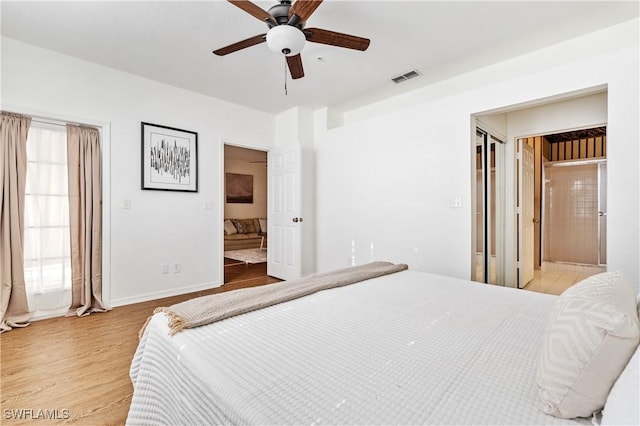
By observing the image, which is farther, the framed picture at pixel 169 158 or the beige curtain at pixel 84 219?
the framed picture at pixel 169 158

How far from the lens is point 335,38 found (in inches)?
86.6

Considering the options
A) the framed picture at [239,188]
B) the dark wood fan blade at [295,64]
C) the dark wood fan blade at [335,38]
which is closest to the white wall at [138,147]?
the dark wood fan blade at [295,64]

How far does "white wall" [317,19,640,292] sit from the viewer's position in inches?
92.6

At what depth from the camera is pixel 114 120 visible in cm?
334

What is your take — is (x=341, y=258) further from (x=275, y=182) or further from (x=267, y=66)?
(x=267, y=66)

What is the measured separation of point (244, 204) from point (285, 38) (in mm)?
6603

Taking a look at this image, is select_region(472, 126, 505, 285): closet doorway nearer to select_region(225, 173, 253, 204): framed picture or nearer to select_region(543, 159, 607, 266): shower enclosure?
select_region(543, 159, 607, 266): shower enclosure

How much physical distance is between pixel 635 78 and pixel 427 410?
297cm

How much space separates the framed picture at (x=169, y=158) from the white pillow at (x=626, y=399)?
396 cm

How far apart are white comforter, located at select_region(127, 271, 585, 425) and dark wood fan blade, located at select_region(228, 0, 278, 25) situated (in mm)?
1720

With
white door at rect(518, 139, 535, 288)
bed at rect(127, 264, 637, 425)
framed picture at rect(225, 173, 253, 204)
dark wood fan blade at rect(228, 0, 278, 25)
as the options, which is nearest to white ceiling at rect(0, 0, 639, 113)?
dark wood fan blade at rect(228, 0, 278, 25)

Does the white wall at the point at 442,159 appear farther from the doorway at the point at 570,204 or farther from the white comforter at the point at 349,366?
the doorway at the point at 570,204

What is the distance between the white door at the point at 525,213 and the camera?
13.3ft

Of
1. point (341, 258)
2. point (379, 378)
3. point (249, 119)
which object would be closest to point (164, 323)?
point (379, 378)
